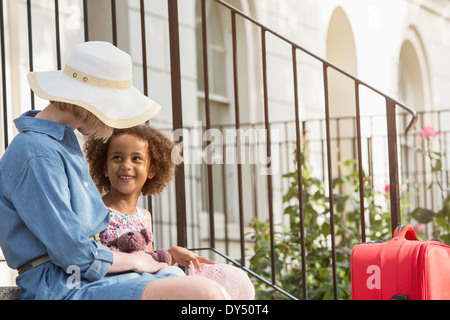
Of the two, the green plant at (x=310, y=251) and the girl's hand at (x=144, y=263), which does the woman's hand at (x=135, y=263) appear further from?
the green plant at (x=310, y=251)

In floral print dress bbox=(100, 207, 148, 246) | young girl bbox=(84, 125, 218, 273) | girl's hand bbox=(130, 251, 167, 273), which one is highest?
young girl bbox=(84, 125, 218, 273)

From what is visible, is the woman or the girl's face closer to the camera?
the woman

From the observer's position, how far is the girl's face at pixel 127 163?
2.86 metres

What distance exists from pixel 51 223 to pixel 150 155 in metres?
0.91

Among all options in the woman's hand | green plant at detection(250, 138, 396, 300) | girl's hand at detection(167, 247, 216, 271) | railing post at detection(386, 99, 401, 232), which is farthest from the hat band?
green plant at detection(250, 138, 396, 300)

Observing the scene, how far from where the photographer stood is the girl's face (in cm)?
286

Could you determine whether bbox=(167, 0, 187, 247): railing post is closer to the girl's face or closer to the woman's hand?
the girl's face

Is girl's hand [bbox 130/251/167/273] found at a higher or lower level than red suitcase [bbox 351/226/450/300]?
higher

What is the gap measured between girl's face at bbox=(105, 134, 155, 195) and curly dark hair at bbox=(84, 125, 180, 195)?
0.08 feet

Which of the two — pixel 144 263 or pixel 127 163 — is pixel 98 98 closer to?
pixel 144 263

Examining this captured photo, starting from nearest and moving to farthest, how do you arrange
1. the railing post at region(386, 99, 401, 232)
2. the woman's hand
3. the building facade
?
the woman's hand → the railing post at region(386, 99, 401, 232) → the building facade

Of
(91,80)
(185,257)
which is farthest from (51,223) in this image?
(185,257)

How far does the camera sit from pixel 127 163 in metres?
2.89
